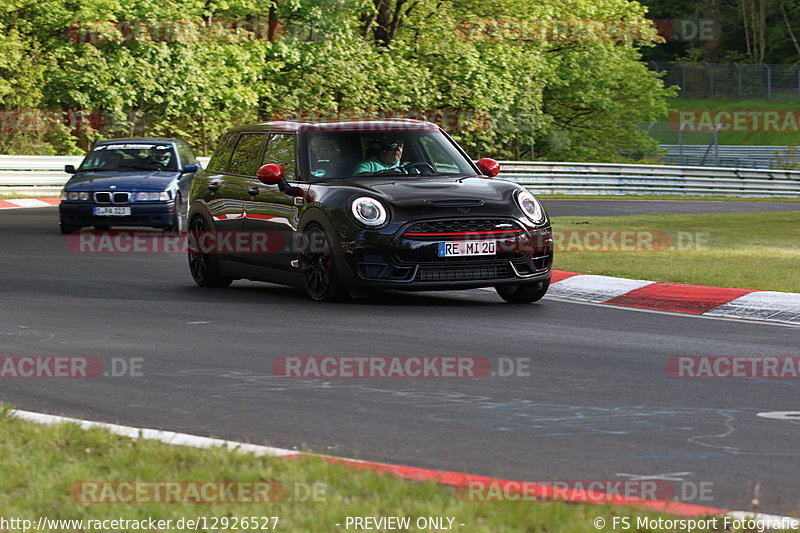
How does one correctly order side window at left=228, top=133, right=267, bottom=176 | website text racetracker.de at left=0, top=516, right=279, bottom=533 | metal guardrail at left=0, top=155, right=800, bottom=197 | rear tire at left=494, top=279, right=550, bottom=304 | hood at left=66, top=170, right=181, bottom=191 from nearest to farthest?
website text racetracker.de at left=0, top=516, right=279, bottom=533 → rear tire at left=494, top=279, right=550, bottom=304 → side window at left=228, top=133, right=267, bottom=176 → hood at left=66, top=170, right=181, bottom=191 → metal guardrail at left=0, top=155, right=800, bottom=197

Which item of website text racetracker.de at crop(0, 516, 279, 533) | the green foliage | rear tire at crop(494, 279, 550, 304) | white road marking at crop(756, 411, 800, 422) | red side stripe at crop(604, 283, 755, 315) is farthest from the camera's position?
the green foliage

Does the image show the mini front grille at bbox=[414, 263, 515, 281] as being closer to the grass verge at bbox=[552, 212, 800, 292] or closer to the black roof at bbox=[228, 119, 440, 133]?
the black roof at bbox=[228, 119, 440, 133]

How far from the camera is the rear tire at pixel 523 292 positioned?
12.2 m

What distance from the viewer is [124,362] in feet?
28.4

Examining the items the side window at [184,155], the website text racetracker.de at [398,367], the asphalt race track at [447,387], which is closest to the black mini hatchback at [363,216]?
the asphalt race track at [447,387]

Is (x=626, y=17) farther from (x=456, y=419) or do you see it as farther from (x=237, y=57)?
(x=456, y=419)

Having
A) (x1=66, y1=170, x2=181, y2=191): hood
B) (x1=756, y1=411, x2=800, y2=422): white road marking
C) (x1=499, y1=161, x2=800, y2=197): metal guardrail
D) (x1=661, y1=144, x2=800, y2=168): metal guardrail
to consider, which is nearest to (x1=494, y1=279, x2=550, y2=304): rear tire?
(x1=756, y1=411, x2=800, y2=422): white road marking

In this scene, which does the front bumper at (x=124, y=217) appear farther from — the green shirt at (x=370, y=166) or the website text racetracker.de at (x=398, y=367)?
the website text racetracker.de at (x=398, y=367)

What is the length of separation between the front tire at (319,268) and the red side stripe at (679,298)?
2519mm

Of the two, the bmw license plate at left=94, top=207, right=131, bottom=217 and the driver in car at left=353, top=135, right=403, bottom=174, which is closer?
the driver in car at left=353, top=135, right=403, bottom=174

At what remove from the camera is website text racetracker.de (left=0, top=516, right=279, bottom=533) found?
462cm

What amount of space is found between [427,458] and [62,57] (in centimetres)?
3066

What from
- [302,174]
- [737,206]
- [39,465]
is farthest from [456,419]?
[737,206]

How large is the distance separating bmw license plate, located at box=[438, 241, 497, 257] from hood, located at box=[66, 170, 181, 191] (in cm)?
945
